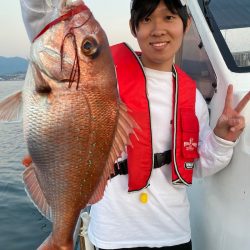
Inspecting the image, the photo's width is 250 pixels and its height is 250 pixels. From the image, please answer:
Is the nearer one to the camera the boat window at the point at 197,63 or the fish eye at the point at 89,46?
the fish eye at the point at 89,46

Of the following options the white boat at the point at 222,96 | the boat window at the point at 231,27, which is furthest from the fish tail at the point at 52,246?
the boat window at the point at 231,27

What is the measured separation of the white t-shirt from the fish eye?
3.50 ft

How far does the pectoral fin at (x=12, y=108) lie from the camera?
2.07m

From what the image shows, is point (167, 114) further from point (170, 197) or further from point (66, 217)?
point (66, 217)

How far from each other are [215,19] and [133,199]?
1.71 m

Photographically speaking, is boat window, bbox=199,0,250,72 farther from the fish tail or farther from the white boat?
the fish tail

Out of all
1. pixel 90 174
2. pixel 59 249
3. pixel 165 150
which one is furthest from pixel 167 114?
pixel 59 249

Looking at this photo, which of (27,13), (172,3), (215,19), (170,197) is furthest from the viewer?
(215,19)

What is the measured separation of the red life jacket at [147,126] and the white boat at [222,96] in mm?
266

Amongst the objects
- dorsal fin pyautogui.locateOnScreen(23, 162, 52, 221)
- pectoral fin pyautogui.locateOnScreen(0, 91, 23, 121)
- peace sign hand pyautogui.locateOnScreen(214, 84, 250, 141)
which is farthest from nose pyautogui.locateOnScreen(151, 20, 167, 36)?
dorsal fin pyautogui.locateOnScreen(23, 162, 52, 221)

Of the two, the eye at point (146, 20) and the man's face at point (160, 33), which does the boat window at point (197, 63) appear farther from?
the eye at point (146, 20)

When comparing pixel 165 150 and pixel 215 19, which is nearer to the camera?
pixel 165 150

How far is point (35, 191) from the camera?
2.19m

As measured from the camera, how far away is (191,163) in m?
2.95
